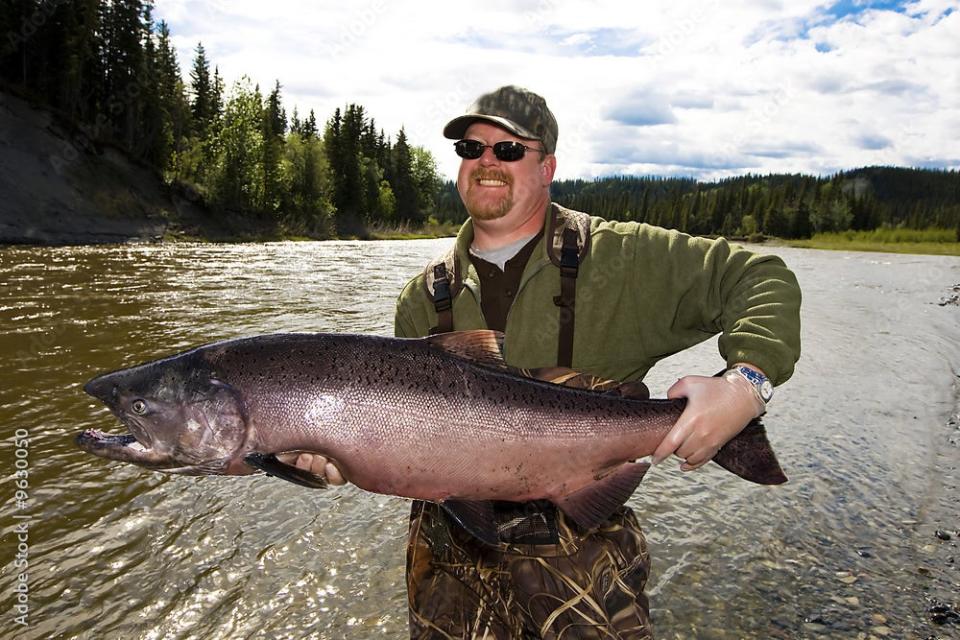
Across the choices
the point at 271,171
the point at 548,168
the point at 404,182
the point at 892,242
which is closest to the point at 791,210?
the point at 892,242

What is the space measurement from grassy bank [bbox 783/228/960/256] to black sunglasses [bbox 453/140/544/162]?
8831cm

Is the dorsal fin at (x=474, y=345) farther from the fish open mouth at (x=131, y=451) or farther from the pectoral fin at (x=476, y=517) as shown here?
the fish open mouth at (x=131, y=451)

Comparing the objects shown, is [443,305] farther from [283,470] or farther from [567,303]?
[283,470]

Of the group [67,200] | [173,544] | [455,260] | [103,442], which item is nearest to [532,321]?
[455,260]

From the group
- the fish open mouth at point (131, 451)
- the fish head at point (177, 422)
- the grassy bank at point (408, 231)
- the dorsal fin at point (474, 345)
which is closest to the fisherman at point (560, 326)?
the fish head at point (177, 422)

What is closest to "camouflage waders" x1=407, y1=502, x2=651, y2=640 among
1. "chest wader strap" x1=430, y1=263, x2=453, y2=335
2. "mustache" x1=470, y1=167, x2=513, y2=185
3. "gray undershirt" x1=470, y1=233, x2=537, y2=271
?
"chest wader strap" x1=430, y1=263, x2=453, y2=335

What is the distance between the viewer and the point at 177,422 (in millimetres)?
2803

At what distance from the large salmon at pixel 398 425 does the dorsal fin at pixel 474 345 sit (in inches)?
1.7

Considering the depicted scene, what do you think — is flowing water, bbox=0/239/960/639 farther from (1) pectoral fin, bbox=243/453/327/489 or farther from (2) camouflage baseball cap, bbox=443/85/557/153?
(2) camouflage baseball cap, bbox=443/85/557/153

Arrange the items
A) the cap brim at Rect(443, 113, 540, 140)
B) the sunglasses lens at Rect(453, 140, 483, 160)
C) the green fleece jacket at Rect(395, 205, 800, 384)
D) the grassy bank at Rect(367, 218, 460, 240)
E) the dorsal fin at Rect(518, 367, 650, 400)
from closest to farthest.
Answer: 1. the dorsal fin at Rect(518, 367, 650, 400)
2. the green fleece jacket at Rect(395, 205, 800, 384)
3. the cap brim at Rect(443, 113, 540, 140)
4. the sunglasses lens at Rect(453, 140, 483, 160)
5. the grassy bank at Rect(367, 218, 460, 240)

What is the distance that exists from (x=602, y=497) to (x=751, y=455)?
0.71 metres

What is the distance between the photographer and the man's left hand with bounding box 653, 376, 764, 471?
261 cm

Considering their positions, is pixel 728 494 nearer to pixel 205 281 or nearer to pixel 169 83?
pixel 205 281

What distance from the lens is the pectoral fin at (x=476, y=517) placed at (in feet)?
8.94
